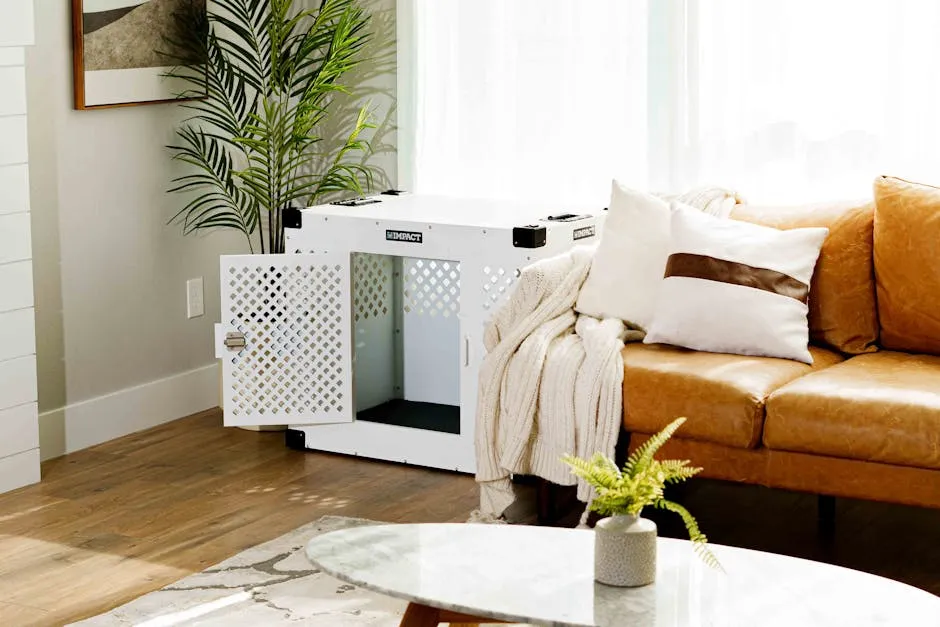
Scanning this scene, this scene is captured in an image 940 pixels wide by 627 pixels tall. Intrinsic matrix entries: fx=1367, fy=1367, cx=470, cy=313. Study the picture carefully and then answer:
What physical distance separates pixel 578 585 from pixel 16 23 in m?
2.40

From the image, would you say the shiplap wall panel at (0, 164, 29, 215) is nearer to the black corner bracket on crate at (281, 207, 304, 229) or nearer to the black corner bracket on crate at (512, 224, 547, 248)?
the black corner bracket on crate at (281, 207, 304, 229)

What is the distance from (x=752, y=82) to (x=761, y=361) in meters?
1.10

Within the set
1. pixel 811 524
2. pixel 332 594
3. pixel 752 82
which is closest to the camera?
pixel 332 594

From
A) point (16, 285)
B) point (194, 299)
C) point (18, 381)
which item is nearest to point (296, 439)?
point (194, 299)

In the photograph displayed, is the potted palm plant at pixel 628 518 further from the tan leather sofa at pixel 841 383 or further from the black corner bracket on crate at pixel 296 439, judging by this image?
the black corner bracket on crate at pixel 296 439

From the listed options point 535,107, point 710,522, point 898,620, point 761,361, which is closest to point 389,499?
point 710,522

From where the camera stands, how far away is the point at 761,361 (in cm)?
339

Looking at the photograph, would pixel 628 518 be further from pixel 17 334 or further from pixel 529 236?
pixel 17 334

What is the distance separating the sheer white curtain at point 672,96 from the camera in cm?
393

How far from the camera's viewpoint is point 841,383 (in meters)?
3.18

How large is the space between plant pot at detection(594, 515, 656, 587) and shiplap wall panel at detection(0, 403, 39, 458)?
226 cm

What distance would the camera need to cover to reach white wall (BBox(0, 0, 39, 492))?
3742 millimetres

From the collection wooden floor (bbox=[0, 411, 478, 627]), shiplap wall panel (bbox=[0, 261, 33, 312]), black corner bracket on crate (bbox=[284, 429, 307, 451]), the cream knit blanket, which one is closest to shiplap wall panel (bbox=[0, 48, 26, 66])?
shiplap wall panel (bbox=[0, 261, 33, 312])

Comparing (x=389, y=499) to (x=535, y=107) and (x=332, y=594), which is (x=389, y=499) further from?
(x=535, y=107)
